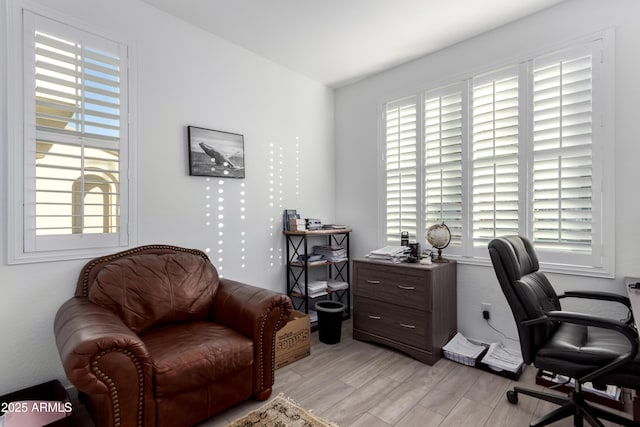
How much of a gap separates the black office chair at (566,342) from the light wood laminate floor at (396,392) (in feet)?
0.60

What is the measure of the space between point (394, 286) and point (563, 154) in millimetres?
1652

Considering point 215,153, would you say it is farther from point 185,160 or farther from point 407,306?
point 407,306

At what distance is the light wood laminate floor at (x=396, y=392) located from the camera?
1890 mm

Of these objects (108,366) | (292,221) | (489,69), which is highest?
(489,69)

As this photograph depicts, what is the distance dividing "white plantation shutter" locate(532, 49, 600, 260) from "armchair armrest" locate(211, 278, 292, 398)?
6.80 feet

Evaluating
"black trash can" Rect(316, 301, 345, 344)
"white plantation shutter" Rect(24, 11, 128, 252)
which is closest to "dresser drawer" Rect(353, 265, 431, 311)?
"black trash can" Rect(316, 301, 345, 344)

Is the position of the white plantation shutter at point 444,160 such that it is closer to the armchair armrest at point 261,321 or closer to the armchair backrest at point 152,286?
the armchair armrest at point 261,321

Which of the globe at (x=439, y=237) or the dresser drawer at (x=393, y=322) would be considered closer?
the dresser drawer at (x=393, y=322)

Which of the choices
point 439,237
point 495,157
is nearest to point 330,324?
point 439,237

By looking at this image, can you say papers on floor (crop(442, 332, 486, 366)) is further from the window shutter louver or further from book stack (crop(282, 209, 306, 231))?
book stack (crop(282, 209, 306, 231))

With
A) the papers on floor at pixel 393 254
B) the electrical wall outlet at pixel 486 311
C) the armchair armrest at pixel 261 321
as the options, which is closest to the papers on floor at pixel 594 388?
the electrical wall outlet at pixel 486 311

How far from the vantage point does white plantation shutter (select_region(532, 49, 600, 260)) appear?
7.68 feet

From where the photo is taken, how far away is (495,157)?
109 inches

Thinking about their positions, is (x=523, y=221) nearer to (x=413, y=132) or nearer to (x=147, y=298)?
(x=413, y=132)
